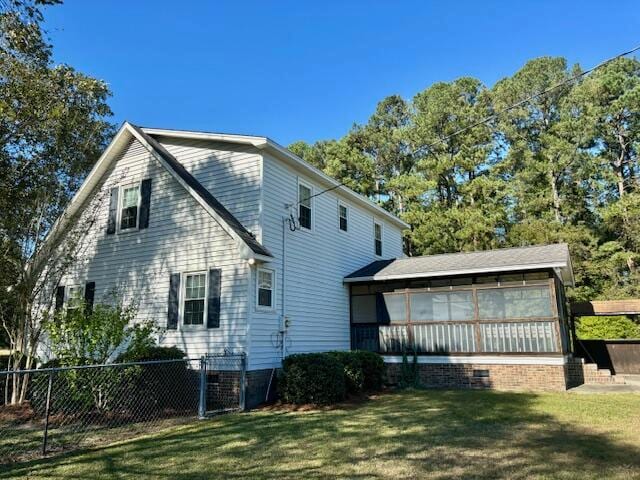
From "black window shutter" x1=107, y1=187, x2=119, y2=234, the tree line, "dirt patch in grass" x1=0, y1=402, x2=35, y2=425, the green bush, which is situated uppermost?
the tree line

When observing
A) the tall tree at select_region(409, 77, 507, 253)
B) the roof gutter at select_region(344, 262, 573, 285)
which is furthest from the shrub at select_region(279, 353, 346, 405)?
the tall tree at select_region(409, 77, 507, 253)

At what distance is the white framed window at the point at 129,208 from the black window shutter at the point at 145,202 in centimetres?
18

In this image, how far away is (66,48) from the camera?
1148 cm

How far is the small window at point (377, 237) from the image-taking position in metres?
18.2

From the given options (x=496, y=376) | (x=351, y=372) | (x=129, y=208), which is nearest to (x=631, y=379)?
(x=496, y=376)

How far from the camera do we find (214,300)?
11.4 meters

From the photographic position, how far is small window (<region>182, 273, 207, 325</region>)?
11.6 metres

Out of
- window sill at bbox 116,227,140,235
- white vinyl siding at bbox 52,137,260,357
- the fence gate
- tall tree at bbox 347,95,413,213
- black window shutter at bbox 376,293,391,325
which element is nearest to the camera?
the fence gate

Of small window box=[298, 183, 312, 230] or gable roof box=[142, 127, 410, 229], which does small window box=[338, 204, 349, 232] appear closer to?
gable roof box=[142, 127, 410, 229]

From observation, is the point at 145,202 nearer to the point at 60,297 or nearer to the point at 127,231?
the point at 127,231

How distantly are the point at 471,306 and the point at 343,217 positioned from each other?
16.2 ft

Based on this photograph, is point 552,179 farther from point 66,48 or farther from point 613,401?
point 66,48

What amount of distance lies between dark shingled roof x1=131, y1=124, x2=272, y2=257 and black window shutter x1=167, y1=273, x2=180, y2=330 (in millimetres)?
2043

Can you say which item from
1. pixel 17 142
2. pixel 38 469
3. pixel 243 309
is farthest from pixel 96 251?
pixel 38 469
